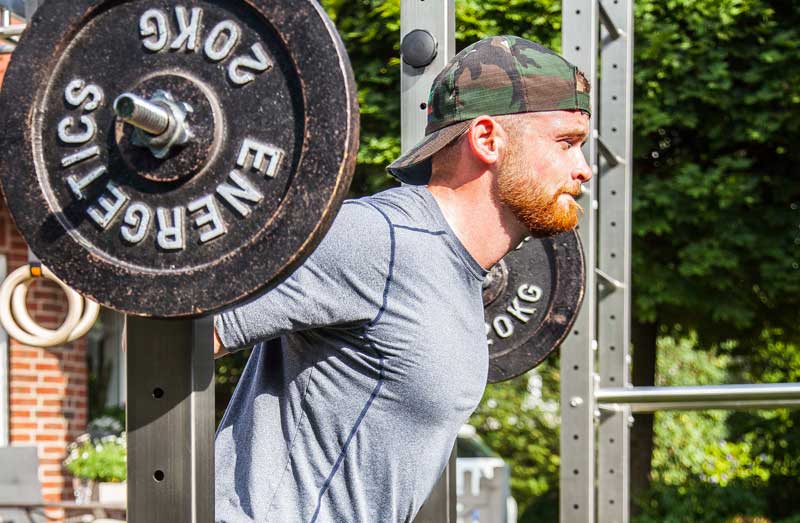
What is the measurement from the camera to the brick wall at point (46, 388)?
552 centimetres

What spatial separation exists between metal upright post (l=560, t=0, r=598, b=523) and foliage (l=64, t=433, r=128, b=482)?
3065mm

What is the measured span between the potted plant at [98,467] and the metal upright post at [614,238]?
264cm

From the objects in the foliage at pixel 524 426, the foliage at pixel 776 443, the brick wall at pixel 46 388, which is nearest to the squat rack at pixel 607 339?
the brick wall at pixel 46 388

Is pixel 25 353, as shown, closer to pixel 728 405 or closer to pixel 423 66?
pixel 728 405

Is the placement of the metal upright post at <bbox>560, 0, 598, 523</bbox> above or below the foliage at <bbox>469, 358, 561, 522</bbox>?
above

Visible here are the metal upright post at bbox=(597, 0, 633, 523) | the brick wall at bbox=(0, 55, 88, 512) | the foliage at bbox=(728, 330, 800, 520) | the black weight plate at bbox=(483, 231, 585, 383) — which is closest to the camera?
the black weight plate at bbox=(483, 231, 585, 383)

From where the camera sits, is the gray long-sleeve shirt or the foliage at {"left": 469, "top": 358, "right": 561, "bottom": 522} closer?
the gray long-sleeve shirt

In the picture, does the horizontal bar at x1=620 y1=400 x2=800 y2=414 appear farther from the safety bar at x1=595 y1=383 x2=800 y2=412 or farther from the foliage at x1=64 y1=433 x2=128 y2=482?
the foliage at x1=64 y1=433 x2=128 y2=482

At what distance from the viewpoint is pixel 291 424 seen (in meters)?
1.32

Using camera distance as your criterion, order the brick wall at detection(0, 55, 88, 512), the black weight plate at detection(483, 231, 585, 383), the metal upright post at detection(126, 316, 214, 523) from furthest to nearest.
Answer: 1. the brick wall at detection(0, 55, 88, 512)
2. the black weight plate at detection(483, 231, 585, 383)
3. the metal upright post at detection(126, 316, 214, 523)

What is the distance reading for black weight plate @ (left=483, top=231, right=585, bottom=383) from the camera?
85.4 inches

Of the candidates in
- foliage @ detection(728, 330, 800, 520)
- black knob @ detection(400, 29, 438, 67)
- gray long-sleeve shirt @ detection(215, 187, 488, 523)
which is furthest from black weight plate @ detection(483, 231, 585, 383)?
foliage @ detection(728, 330, 800, 520)

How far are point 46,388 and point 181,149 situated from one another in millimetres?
5032

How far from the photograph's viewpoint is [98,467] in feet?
18.2
